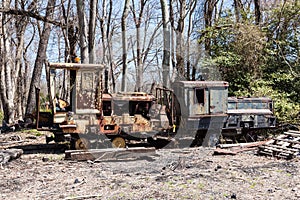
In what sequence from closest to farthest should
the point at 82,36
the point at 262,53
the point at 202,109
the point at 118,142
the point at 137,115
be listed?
1. the point at 118,142
2. the point at 137,115
3. the point at 202,109
4. the point at 82,36
5. the point at 262,53

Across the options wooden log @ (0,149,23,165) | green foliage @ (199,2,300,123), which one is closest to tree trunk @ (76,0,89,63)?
wooden log @ (0,149,23,165)

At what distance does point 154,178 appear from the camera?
8109 mm

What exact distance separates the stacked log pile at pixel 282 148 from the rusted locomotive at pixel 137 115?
210cm

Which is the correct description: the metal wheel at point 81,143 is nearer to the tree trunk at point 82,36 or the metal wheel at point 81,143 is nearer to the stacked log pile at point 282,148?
the tree trunk at point 82,36

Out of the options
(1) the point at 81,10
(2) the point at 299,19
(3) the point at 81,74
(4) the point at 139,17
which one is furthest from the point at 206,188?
(4) the point at 139,17

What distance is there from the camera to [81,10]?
648 inches

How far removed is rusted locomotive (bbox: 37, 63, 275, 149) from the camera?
11617mm

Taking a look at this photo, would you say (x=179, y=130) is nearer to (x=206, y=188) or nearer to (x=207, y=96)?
(x=207, y=96)

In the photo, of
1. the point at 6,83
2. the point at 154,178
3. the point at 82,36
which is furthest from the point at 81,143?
the point at 6,83

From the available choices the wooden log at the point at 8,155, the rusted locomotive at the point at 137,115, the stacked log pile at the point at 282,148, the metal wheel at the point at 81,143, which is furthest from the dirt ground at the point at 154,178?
the rusted locomotive at the point at 137,115

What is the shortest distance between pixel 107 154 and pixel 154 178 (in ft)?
9.60

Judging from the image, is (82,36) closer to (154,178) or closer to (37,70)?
(37,70)

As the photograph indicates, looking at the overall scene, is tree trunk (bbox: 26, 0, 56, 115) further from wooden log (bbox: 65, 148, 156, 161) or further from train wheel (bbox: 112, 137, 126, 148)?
wooden log (bbox: 65, 148, 156, 161)

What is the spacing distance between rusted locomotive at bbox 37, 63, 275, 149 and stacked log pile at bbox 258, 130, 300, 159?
82.6 inches
